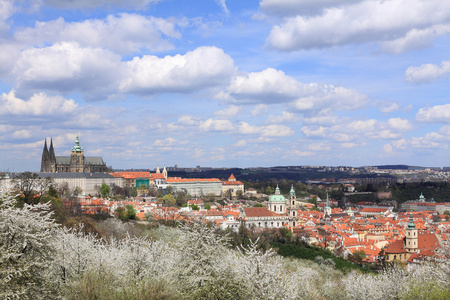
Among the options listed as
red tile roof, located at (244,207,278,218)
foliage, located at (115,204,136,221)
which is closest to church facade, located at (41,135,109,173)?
red tile roof, located at (244,207,278,218)

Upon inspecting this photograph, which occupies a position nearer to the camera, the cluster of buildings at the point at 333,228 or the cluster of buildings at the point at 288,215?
the cluster of buildings at the point at 333,228

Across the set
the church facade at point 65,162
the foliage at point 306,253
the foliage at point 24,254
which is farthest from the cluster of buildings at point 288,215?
the foliage at point 306,253

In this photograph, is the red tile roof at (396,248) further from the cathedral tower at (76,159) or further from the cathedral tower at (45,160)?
the cathedral tower at (45,160)

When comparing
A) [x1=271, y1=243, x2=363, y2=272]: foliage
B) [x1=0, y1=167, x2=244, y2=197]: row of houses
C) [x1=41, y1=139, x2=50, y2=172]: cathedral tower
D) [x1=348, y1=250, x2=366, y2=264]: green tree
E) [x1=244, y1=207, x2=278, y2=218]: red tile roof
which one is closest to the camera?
[x1=271, y1=243, x2=363, y2=272]: foliage

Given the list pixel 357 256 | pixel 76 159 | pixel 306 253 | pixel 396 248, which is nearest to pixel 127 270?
pixel 306 253

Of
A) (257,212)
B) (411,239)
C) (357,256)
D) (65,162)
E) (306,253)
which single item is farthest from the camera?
(65,162)

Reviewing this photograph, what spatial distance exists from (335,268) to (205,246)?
3599cm

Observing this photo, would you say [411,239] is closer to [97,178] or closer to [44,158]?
[97,178]

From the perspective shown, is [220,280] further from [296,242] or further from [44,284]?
[296,242]

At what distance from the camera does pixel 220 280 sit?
18922 millimetres

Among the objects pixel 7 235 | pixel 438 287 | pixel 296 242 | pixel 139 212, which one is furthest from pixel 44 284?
pixel 139 212

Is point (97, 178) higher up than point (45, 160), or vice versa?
point (45, 160)

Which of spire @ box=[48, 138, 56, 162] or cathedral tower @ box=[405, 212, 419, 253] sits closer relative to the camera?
cathedral tower @ box=[405, 212, 419, 253]

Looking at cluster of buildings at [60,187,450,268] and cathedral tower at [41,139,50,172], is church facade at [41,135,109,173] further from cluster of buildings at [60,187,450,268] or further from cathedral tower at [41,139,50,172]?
cluster of buildings at [60,187,450,268]
